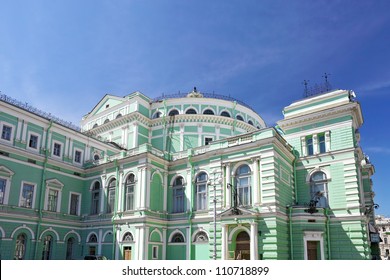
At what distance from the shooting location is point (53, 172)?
32344mm

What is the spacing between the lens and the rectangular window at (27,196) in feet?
96.3

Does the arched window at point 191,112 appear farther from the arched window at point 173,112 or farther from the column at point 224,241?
the column at point 224,241

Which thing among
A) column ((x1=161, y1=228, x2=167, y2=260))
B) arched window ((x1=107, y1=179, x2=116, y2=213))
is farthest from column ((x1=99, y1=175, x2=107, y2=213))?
column ((x1=161, y1=228, x2=167, y2=260))

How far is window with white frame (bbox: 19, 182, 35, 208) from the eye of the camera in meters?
29.3

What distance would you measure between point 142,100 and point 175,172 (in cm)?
1420

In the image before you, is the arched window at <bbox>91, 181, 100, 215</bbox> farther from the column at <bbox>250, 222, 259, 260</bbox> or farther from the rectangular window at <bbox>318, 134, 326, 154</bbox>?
the rectangular window at <bbox>318, 134, 326, 154</bbox>

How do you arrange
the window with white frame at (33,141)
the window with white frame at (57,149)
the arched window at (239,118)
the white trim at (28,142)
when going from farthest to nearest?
the arched window at (239,118) < the window with white frame at (57,149) < the window with white frame at (33,141) < the white trim at (28,142)

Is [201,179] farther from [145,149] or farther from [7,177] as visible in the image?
[7,177]

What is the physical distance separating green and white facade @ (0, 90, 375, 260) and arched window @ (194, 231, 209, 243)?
80mm

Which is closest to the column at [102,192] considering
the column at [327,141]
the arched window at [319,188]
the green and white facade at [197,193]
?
the green and white facade at [197,193]

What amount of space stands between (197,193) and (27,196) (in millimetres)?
15119

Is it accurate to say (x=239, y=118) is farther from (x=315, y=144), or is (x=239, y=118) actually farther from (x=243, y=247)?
Answer: (x=243, y=247)

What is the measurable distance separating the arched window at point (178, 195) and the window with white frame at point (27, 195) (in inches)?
500

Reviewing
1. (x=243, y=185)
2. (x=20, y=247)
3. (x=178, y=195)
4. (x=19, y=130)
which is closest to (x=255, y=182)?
(x=243, y=185)
